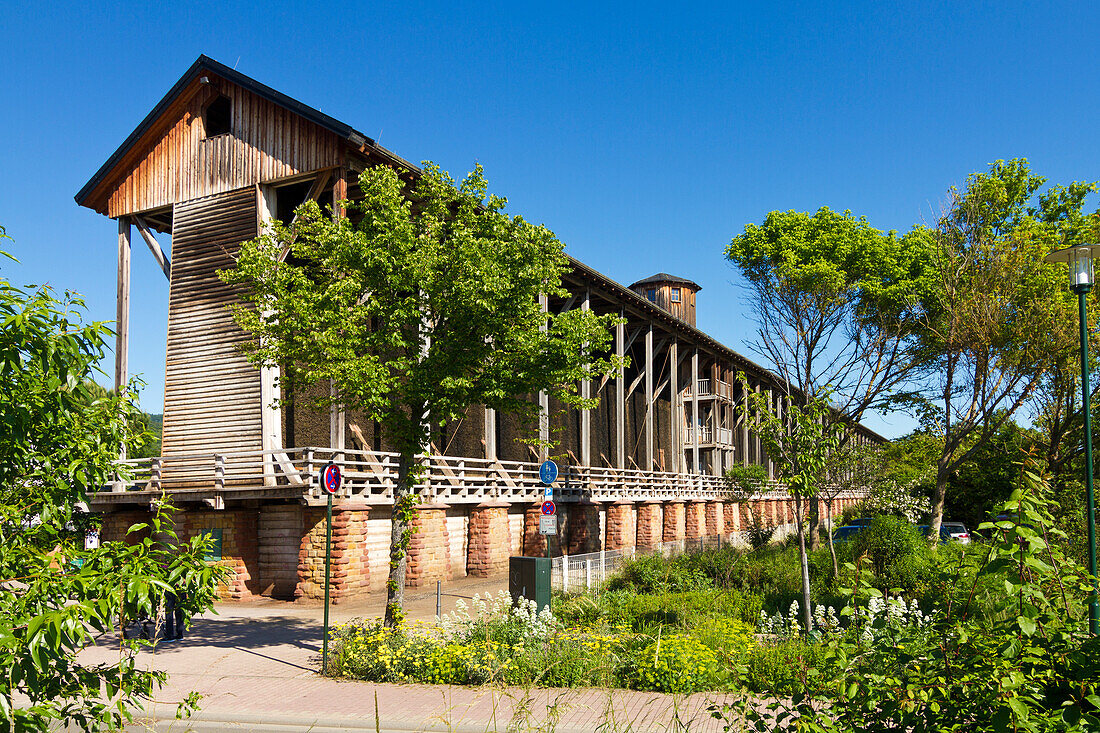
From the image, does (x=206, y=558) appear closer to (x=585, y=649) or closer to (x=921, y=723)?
(x=921, y=723)

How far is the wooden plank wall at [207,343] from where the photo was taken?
21.5 metres

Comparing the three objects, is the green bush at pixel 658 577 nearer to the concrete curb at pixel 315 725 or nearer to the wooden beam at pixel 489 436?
the wooden beam at pixel 489 436

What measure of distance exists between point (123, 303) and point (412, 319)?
15488 mm

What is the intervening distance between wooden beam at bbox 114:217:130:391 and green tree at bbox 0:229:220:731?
21.2 meters

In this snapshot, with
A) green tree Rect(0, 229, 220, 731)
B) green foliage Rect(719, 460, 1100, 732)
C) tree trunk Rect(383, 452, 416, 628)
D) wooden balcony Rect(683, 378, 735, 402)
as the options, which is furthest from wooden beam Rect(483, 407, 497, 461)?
wooden balcony Rect(683, 378, 735, 402)

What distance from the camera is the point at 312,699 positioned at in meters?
9.89

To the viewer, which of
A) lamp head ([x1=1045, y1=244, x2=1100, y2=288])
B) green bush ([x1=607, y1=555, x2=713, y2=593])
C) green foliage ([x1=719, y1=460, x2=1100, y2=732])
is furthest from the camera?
green bush ([x1=607, y1=555, x2=713, y2=593])

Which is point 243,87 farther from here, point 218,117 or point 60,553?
point 60,553

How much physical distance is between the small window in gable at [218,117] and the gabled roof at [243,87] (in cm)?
90

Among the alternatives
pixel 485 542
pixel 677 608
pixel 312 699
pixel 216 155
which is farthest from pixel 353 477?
pixel 216 155

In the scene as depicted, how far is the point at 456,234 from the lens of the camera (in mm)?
13812

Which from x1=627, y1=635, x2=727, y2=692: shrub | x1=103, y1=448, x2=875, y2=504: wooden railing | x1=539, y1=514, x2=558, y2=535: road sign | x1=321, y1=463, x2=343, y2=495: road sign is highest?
x1=321, y1=463, x2=343, y2=495: road sign

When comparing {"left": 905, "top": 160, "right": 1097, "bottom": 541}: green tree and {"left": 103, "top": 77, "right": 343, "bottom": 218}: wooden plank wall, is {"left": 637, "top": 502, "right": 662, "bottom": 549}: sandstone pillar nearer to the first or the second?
{"left": 905, "top": 160, "right": 1097, "bottom": 541}: green tree

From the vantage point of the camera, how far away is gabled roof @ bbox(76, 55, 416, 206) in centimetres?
2084
